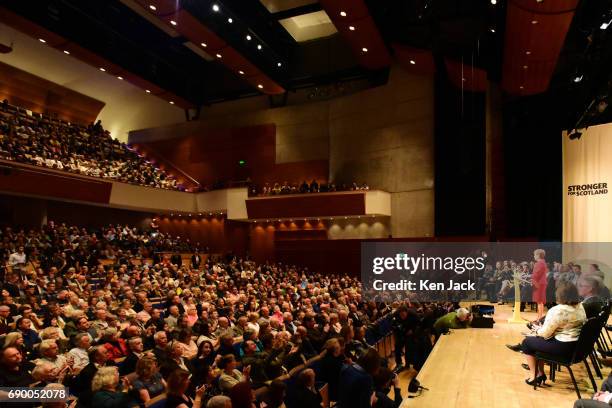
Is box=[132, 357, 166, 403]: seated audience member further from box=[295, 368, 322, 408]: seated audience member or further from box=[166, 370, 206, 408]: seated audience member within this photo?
box=[295, 368, 322, 408]: seated audience member

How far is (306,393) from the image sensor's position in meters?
3.66

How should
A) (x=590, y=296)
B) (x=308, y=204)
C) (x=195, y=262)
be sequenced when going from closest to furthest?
(x=590, y=296) < (x=195, y=262) < (x=308, y=204)

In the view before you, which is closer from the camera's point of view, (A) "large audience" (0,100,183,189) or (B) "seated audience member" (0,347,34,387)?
(B) "seated audience member" (0,347,34,387)

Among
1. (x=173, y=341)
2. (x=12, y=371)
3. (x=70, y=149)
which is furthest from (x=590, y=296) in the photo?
(x=70, y=149)

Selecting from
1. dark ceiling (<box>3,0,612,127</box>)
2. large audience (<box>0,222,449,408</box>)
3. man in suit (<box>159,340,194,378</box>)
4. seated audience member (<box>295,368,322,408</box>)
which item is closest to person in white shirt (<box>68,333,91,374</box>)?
large audience (<box>0,222,449,408</box>)

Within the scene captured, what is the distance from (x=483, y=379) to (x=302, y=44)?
17.3m

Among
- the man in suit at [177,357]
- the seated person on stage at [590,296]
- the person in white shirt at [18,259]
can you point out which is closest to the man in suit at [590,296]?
the seated person on stage at [590,296]

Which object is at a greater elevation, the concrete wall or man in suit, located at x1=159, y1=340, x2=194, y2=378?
the concrete wall

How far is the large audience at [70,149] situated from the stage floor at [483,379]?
43.8 ft

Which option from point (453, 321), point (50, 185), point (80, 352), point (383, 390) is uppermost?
point (50, 185)

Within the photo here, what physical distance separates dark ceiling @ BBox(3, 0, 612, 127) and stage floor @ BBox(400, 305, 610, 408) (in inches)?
203

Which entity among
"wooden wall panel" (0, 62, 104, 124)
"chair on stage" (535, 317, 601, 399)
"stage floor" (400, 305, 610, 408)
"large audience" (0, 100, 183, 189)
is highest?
"wooden wall panel" (0, 62, 104, 124)

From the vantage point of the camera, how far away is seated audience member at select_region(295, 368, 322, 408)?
362 cm

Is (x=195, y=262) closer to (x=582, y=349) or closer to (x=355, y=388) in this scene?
(x=355, y=388)
